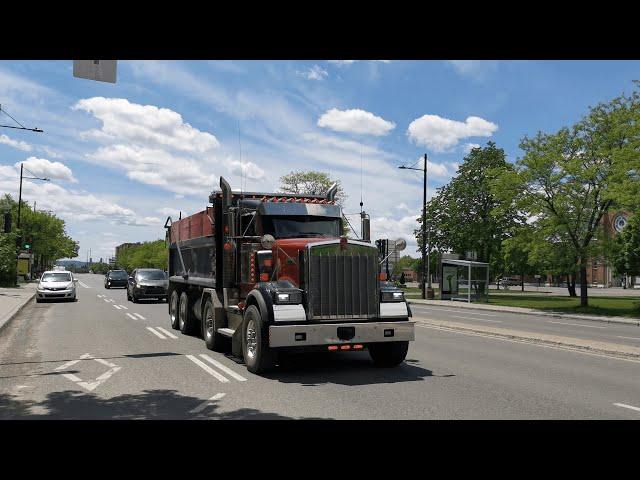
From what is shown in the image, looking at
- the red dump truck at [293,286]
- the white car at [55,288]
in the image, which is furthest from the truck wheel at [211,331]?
the white car at [55,288]

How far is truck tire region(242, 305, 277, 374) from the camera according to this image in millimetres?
8688

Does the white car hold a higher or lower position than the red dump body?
lower

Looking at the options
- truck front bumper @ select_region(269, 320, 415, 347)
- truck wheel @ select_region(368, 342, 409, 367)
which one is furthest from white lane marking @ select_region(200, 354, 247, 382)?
truck wheel @ select_region(368, 342, 409, 367)

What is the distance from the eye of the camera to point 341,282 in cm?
905

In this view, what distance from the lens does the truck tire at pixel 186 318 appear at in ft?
46.7

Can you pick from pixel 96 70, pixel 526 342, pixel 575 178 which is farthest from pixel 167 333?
pixel 575 178

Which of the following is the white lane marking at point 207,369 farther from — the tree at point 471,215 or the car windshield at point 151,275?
the tree at point 471,215

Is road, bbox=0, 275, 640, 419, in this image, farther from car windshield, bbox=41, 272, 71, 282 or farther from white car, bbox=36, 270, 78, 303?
car windshield, bbox=41, 272, 71, 282

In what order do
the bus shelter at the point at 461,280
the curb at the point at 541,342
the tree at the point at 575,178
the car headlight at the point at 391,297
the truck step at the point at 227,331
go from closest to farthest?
the car headlight at the point at 391,297 → the truck step at the point at 227,331 → the curb at the point at 541,342 → the tree at the point at 575,178 → the bus shelter at the point at 461,280

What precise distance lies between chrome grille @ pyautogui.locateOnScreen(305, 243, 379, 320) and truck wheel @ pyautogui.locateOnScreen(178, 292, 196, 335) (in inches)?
246

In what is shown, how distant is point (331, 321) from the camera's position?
8.90 metres

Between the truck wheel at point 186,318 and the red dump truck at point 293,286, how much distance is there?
2720 millimetres
